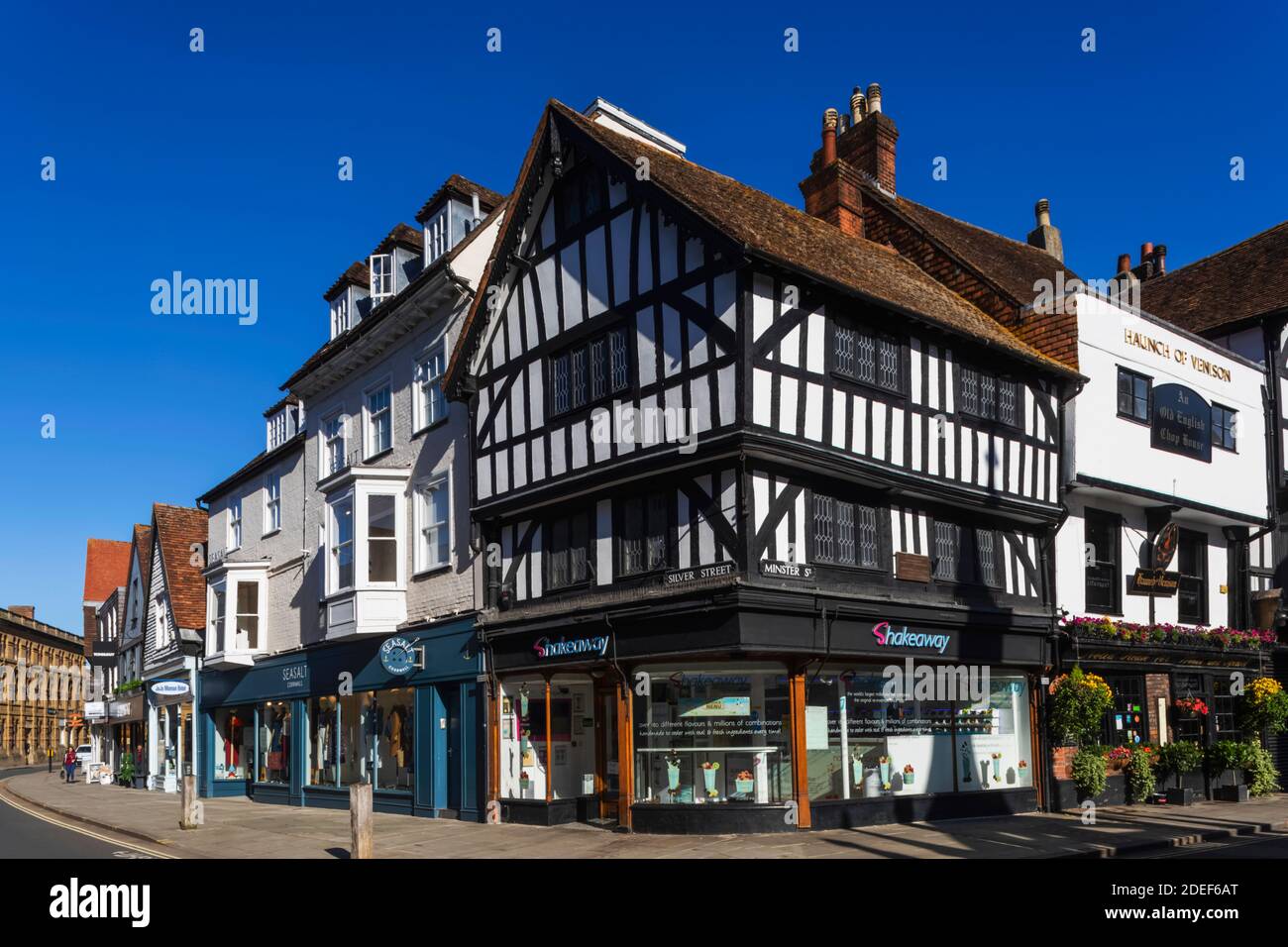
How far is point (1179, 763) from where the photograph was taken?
21.5 m

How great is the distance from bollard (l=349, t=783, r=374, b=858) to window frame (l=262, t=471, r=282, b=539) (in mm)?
16459

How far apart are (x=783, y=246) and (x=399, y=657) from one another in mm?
10641

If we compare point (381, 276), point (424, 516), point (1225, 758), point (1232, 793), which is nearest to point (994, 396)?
point (1225, 758)

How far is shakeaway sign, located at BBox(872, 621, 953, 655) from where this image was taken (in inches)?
688

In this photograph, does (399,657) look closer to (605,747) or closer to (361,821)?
(605,747)

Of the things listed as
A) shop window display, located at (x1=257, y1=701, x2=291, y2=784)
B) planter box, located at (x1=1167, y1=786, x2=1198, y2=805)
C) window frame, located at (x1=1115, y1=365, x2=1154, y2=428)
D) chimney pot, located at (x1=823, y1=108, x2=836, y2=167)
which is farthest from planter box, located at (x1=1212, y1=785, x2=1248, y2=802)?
shop window display, located at (x1=257, y1=701, x2=291, y2=784)

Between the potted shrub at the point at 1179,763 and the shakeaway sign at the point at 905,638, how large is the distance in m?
6.10

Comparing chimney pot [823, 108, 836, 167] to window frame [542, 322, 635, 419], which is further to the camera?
chimney pot [823, 108, 836, 167]

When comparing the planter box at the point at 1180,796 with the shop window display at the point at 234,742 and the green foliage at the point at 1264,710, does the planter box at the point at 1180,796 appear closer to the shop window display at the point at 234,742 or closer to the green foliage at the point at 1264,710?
the green foliage at the point at 1264,710

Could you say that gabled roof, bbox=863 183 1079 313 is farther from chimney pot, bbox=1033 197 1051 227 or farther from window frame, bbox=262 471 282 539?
window frame, bbox=262 471 282 539

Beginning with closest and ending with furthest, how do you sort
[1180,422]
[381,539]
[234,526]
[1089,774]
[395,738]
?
→ [1089,774], [1180,422], [395,738], [381,539], [234,526]

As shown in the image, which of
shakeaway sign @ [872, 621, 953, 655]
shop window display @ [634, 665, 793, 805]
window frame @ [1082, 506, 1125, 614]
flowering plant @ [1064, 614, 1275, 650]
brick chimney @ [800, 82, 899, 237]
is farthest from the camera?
brick chimney @ [800, 82, 899, 237]
